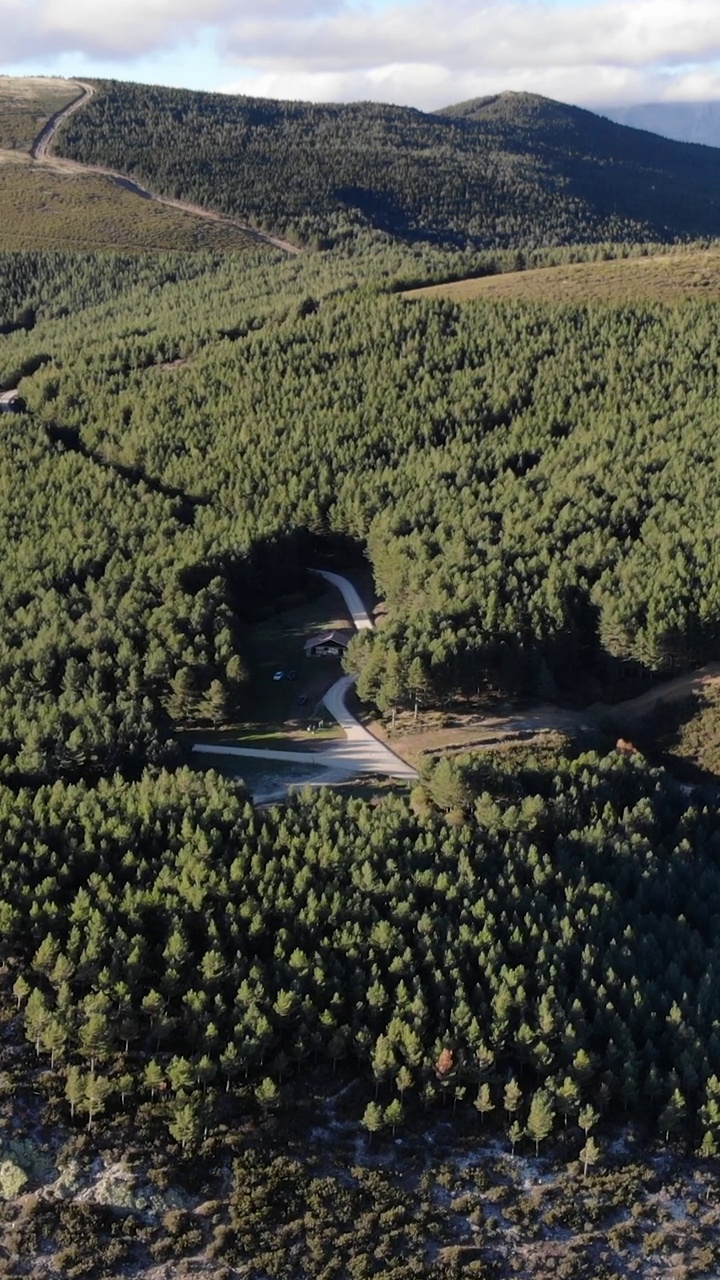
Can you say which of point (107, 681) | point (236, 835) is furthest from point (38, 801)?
point (107, 681)

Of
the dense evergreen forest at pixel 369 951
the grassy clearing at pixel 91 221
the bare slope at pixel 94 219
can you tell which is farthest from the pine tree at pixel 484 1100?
the bare slope at pixel 94 219

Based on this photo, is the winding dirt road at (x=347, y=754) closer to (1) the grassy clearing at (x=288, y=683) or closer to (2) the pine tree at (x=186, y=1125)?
(1) the grassy clearing at (x=288, y=683)

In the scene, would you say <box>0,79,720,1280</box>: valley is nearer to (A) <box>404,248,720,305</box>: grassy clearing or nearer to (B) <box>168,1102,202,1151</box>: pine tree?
(B) <box>168,1102,202,1151</box>: pine tree

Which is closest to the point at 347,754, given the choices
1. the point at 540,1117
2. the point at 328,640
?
the point at 328,640

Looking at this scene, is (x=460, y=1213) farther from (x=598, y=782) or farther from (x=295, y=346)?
(x=295, y=346)

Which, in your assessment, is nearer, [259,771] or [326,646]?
[259,771]

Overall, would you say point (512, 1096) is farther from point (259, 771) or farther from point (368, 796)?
point (259, 771)
